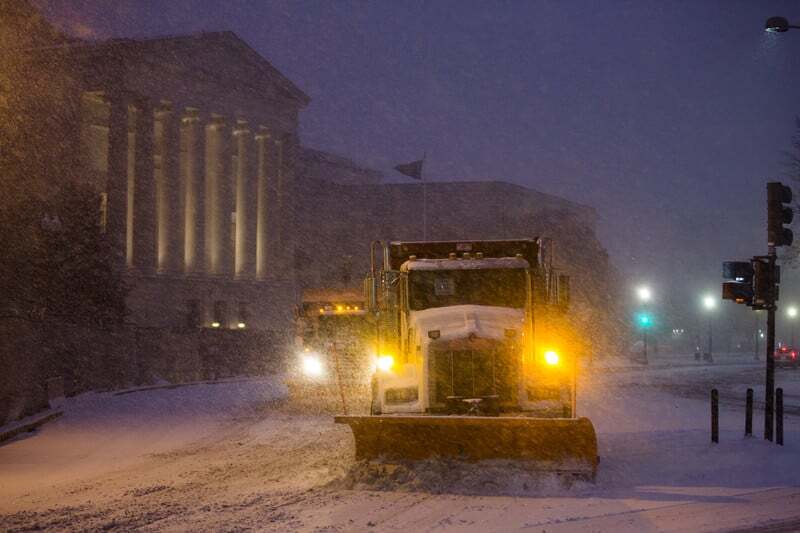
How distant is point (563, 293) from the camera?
1348 cm

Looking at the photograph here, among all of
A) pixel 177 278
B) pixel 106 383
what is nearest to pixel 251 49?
pixel 177 278

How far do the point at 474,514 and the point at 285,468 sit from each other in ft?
13.0

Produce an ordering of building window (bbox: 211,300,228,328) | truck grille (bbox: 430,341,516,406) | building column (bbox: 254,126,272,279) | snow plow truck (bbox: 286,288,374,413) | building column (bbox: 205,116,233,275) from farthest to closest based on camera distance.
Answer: building column (bbox: 254,126,272,279)
building column (bbox: 205,116,233,275)
building window (bbox: 211,300,228,328)
snow plow truck (bbox: 286,288,374,413)
truck grille (bbox: 430,341,516,406)

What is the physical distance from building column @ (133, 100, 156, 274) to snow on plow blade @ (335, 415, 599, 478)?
41912 mm

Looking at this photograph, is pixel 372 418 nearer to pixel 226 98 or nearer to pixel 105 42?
pixel 105 42

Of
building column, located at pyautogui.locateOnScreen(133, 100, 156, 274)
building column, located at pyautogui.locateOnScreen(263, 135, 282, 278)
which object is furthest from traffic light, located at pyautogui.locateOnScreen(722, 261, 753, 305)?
building column, located at pyautogui.locateOnScreen(263, 135, 282, 278)

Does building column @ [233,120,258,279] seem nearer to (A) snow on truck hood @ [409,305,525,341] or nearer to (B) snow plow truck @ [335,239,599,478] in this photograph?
(B) snow plow truck @ [335,239,599,478]

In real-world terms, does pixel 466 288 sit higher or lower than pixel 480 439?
higher

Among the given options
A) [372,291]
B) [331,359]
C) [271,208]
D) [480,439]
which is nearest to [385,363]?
[372,291]

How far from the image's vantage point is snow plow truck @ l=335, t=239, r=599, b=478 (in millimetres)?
10797

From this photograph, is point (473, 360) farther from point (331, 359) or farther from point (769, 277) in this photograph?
point (331, 359)

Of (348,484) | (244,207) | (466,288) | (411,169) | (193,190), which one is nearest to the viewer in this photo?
(348,484)

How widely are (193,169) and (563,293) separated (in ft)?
149

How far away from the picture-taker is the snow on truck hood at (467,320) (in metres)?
12.2
